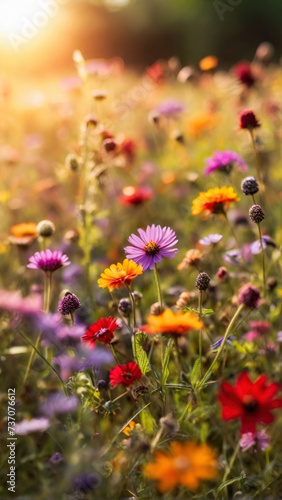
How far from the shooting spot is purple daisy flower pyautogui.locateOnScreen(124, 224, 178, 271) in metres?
0.92

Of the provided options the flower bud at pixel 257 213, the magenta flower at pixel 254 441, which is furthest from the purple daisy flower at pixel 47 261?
the magenta flower at pixel 254 441

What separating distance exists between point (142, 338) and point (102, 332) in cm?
10

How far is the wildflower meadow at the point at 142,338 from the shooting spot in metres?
Result: 0.81

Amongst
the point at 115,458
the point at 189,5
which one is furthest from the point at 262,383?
the point at 189,5

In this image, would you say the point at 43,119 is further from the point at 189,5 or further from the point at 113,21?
the point at 113,21

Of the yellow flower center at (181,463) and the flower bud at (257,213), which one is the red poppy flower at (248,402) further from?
the flower bud at (257,213)

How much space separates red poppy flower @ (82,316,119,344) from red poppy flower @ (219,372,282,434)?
0.81ft

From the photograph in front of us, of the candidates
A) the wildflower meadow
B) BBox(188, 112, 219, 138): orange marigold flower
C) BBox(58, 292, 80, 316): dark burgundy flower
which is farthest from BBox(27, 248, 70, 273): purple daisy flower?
BBox(188, 112, 219, 138): orange marigold flower

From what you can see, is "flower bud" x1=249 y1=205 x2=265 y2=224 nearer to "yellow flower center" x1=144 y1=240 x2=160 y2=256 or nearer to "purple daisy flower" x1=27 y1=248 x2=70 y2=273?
"yellow flower center" x1=144 y1=240 x2=160 y2=256

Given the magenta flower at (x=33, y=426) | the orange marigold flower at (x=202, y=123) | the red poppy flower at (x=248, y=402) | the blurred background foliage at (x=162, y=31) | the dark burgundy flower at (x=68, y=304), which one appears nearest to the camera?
the red poppy flower at (x=248, y=402)

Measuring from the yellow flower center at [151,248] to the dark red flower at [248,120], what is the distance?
0.46 m

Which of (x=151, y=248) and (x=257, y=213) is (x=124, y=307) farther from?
(x=257, y=213)

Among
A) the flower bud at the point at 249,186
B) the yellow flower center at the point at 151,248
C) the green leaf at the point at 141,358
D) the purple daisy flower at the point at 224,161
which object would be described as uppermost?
the purple daisy flower at the point at 224,161

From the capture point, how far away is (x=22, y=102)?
320cm
